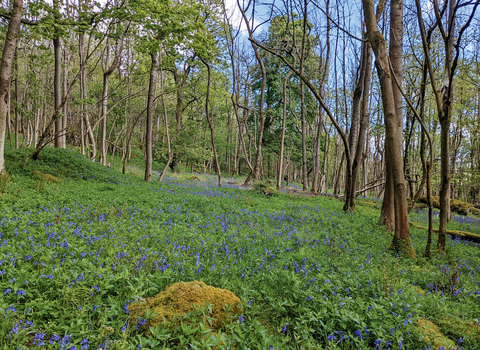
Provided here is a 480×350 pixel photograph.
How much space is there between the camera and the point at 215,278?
3.92 meters

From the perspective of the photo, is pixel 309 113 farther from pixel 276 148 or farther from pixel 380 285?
pixel 380 285

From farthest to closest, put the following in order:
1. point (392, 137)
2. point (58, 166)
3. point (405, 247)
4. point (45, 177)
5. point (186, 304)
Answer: point (58, 166) < point (45, 177) < point (392, 137) < point (405, 247) < point (186, 304)

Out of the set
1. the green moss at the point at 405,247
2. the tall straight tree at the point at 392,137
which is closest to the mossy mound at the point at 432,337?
the green moss at the point at 405,247

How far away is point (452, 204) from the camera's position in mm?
19047

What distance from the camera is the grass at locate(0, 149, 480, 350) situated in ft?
8.61

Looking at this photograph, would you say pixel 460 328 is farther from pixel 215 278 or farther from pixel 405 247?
pixel 215 278

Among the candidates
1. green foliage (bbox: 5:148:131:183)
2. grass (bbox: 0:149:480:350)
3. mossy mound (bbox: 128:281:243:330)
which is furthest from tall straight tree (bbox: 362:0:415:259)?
green foliage (bbox: 5:148:131:183)

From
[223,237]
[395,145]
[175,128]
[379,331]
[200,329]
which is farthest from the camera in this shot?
[175,128]

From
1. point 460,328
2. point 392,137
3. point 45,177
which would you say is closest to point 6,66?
point 45,177

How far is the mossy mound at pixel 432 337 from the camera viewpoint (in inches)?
109

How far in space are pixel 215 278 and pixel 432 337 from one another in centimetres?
280

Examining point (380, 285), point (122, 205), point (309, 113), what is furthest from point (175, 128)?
point (380, 285)

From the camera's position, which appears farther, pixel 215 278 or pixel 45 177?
pixel 45 177

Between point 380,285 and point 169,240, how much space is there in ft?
13.2
